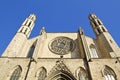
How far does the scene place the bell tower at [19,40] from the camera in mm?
17055

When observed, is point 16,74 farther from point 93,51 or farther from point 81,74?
point 93,51

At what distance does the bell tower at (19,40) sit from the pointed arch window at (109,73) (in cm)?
950

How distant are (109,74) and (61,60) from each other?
480cm

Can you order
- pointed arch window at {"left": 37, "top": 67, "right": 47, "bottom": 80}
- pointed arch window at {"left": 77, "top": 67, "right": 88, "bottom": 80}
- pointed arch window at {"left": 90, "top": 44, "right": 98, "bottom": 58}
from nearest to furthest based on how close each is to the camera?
1. pointed arch window at {"left": 77, "top": 67, "right": 88, "bottom": 80}
2. pointed arch window at {"left": 37, "top": 67, "right": 47, "bottom": 80}
3. pointed arch window at {"left": 90, "top": 44, "right": 98, "bottom": 58}

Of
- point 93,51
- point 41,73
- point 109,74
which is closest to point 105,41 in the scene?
point 93,51

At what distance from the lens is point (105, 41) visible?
61.1 ft

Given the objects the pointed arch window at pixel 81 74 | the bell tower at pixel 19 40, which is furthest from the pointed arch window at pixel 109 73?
the bell tower at pixel 19 40

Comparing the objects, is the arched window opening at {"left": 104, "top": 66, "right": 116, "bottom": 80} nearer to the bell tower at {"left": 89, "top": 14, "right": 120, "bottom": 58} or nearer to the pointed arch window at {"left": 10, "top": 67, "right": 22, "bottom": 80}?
the bell tower at {"left": 89, "top": 14, "right": 120, "bottom": 58}

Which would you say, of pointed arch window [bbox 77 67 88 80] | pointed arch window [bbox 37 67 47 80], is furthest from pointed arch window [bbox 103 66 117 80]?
pointed arch window [bbox 37 67 47 80]

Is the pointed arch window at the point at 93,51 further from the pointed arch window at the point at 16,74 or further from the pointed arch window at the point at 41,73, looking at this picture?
the pointed arch window at the point at 16,74

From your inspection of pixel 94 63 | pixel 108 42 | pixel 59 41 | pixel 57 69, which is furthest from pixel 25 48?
pixel 108 42

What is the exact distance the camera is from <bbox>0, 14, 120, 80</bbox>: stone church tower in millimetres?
14438

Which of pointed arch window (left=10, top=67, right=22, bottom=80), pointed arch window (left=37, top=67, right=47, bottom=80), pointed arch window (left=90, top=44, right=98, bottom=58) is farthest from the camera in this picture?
pointed arch window (left=90, top=44, right=98, bottom=58)

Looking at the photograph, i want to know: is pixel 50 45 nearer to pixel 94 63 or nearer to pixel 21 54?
pixel 21 54
